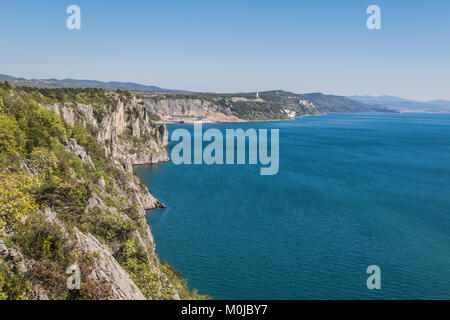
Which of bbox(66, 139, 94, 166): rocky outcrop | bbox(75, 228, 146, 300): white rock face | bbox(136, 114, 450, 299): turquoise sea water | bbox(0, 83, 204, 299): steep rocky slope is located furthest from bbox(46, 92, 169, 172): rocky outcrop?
bbox(75, 228, 146, 300): white rock face

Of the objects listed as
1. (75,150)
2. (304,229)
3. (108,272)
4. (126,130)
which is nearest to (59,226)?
(108,272)

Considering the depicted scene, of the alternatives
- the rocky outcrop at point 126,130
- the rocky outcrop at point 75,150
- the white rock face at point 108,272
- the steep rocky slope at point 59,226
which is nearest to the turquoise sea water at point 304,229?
the steep rocky slope at point 59,226

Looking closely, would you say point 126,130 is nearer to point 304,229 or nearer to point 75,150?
point 75,150

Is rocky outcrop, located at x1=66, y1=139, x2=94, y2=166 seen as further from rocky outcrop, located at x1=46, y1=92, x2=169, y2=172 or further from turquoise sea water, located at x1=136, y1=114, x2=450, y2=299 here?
rocky outcrop, located at x1=46, y1=92, x2=169, y2=172

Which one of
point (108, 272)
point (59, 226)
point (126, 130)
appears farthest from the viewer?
point (126, 130)

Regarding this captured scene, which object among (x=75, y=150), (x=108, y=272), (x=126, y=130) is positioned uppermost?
(x=126, y=130)
